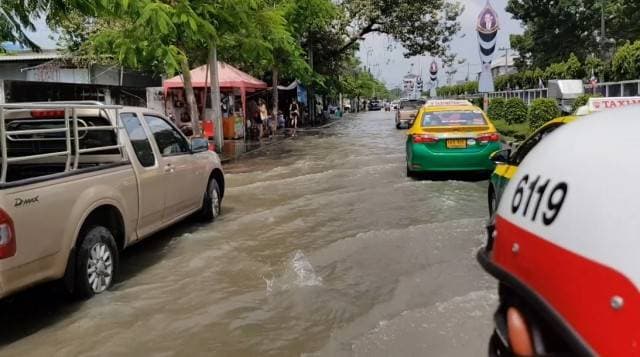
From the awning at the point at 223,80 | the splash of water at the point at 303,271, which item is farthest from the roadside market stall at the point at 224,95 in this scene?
the splash of water at the point at 303,271

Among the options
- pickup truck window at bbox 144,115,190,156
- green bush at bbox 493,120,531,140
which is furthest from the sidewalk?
pickup truck window at bbox 144,115,190,156

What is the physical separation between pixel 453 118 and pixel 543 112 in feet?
25.2

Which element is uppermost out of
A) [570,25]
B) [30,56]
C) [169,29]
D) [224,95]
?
[570,25]

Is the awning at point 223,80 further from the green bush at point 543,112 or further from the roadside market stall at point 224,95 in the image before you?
the green bush at point 543,112

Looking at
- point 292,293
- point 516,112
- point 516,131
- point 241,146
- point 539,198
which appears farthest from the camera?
point 516,112

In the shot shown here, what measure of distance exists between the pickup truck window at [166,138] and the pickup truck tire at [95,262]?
6.07 ft

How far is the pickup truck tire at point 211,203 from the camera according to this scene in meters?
9.16

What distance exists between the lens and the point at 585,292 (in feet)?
6.44

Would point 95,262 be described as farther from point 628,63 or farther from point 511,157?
point 628,63

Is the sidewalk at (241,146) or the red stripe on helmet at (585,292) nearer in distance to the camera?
the red stripe on helmet at (585,292)

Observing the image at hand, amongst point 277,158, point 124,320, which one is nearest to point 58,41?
point 277,158

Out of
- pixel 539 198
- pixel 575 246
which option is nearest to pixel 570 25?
pixel 539 198

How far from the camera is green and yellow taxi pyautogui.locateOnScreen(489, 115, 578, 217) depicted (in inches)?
254

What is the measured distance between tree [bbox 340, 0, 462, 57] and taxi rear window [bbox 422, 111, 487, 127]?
23303 mm
